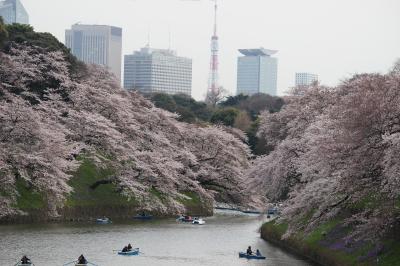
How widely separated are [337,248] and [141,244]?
14914 mm

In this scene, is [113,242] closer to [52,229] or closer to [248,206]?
[52,229]

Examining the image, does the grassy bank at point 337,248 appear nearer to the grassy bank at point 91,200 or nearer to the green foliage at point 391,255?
the green foliage at point 391,255

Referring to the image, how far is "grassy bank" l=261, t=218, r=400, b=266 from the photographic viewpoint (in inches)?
1490

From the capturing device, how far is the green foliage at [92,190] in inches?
2756

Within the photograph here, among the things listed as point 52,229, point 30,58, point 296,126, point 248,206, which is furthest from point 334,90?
point 30,58

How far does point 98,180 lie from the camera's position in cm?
7500

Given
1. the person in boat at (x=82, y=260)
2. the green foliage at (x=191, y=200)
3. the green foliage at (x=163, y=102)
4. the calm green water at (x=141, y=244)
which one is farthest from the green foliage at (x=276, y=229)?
the green foliage at (x=163, y=102)

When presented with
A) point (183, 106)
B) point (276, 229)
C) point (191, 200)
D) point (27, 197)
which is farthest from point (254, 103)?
point (276, 229)

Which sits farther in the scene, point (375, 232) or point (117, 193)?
point (117, 193)

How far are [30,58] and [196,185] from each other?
20.5 meters

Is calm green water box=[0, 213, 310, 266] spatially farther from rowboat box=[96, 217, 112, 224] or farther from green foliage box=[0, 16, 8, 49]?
green foliage box=[0, 16, 8, 49]

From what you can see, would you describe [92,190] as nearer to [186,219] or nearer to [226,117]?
[186,219]

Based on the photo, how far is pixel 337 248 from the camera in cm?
4366

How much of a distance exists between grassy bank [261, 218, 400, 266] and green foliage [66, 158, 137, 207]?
19.3m
